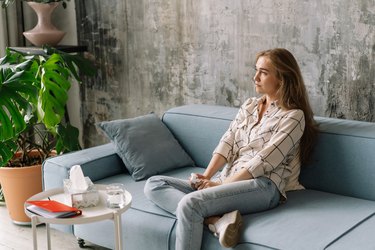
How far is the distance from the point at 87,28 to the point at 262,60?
1706mm

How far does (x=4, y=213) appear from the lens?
3.69 m

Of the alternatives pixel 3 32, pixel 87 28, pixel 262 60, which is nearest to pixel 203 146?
pixel 262 60

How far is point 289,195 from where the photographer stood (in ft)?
8.87

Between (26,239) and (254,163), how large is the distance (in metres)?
1.40

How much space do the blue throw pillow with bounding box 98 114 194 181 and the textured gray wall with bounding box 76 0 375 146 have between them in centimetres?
47

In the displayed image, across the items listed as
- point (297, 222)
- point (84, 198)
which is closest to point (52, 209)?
point (84, 198)

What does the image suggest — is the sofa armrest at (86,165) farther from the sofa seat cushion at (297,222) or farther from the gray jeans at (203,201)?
the gray jeans at (203,201)

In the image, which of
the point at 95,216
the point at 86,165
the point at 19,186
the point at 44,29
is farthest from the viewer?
the point at 44,29

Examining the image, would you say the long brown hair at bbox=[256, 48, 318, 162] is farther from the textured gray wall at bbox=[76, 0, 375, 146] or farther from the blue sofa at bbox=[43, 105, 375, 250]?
the textured gray wall at bbox=[76, 0, 375, 146]

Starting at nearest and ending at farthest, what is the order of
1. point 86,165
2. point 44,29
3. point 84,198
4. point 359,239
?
point 359,239 → point 84,198 → point 86,165 → point 44,29

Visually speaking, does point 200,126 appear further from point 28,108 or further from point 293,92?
point 28,108

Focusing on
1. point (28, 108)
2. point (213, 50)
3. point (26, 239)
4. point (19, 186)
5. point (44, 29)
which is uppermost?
point (44, 29)

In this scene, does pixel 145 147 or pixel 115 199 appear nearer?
pixel 115 199

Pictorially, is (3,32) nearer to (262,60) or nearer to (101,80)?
(101,80)
